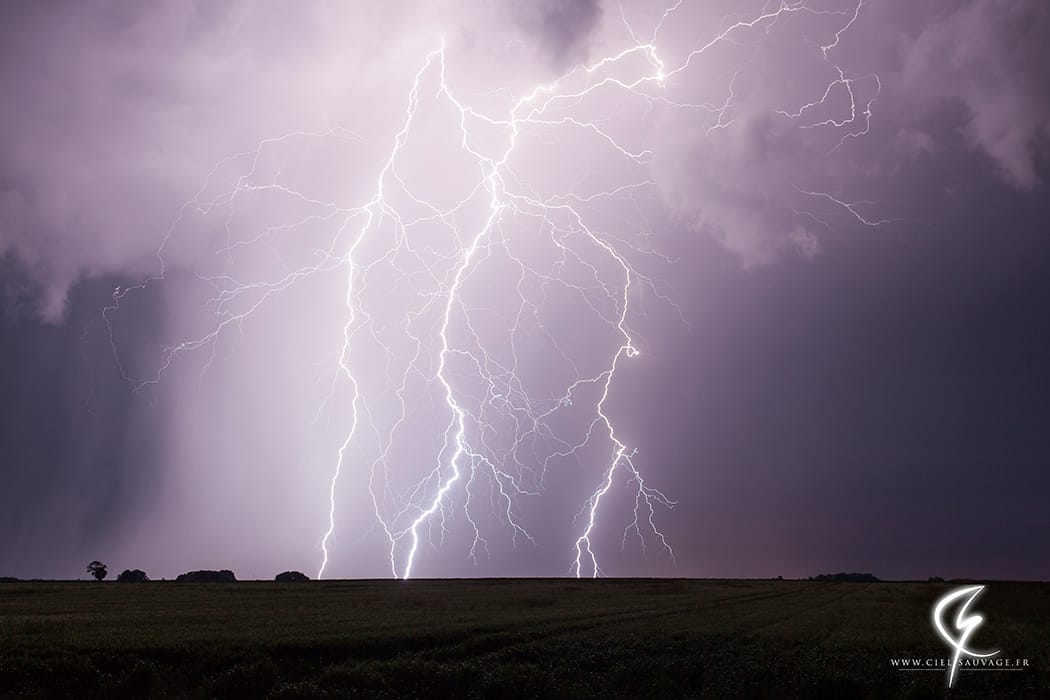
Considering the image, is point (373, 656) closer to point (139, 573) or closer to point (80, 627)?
point (80, 627)

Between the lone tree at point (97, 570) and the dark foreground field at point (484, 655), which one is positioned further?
the lone tree at point (97, 570)

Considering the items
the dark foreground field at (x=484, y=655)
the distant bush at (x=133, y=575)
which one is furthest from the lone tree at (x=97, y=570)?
the dark foreground field at (x=484, y=655)

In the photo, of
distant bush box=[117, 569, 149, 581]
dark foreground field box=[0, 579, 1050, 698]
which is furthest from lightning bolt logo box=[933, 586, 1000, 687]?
distant bush box=[117, 569, 149, 581]

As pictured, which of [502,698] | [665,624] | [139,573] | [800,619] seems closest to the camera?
[502,698]

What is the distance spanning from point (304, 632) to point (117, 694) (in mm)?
5614

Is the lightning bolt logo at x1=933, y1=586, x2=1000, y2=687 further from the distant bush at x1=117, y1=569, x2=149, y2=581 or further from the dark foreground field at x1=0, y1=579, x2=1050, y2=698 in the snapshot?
the distant bush at x1=117, y1=569, x2=149, y2=581

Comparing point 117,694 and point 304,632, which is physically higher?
point 304,632

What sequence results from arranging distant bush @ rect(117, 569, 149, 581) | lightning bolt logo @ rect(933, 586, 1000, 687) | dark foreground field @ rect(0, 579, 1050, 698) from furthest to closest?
distant bush @ rect(117, 569, 149, 581) → lightning bolt logo @ rect(933, 586, 1000, 687) → dark foreground field @ rect(0, 579, 1050, 698)

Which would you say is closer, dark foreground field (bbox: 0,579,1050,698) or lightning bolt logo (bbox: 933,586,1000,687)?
dark foreground field (bbox: 0,579,1050,698)

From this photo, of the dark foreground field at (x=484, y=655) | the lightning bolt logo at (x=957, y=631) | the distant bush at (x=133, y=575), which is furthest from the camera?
the distant bush at (x=133, y=575)

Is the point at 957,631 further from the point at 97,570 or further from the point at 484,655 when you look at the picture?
the point at 97,570

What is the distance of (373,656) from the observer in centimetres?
1827

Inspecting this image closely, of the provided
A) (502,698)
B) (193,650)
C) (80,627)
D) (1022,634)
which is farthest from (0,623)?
(1022,634)

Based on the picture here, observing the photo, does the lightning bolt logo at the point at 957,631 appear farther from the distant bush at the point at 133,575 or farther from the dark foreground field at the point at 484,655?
the distant bush at the point at 133,575
